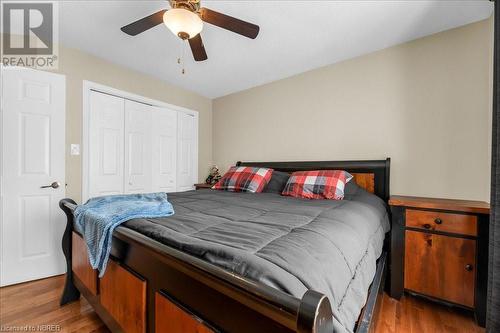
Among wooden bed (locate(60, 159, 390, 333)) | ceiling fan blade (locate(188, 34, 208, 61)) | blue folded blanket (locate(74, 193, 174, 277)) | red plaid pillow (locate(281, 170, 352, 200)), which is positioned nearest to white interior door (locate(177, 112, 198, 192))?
ceiling fan blade (locate(188, 34, 208, 61))

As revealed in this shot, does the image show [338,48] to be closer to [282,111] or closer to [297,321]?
[282,111]

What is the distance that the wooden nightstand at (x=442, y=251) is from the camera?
1.56 m

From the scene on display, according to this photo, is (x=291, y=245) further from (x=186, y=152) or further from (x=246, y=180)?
(x=186, y=152)

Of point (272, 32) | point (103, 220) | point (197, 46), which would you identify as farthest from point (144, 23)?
point (103, 220)

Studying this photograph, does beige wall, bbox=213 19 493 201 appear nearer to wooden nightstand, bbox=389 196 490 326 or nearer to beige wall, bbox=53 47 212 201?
wooden nightstand, bbox=389 196 490 326

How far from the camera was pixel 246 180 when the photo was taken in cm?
262

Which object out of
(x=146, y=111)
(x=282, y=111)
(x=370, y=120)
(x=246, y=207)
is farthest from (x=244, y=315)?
(x=146, y=111)

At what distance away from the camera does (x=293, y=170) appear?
2879mm

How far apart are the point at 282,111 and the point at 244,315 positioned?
2.80 meters

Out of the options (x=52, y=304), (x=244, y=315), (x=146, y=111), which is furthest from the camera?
(x=146, y=111)

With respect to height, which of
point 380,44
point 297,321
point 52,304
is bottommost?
point 52,304

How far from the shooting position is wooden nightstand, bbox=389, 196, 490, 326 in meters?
→ 1.56

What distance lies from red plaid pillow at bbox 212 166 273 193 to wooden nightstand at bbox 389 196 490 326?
1.26 meters

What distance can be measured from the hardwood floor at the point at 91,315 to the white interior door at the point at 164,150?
1.65 m
